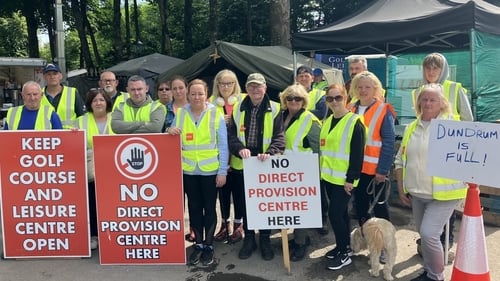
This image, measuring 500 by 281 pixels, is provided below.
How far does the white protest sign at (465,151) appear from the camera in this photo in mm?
2969

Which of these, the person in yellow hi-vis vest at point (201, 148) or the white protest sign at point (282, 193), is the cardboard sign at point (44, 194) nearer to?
the person in yellow hi-vis vest at point (201, 148)

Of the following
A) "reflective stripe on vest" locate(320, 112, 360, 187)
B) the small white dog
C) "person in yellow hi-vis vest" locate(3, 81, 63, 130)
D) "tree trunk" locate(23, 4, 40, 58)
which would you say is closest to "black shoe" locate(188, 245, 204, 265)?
"reflective stripe on vest" locate(320, 112, 360, 187)

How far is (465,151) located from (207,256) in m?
2.45

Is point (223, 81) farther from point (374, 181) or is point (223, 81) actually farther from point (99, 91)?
point (374, 181)

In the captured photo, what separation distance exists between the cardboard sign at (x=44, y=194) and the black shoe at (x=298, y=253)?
1965 millimetres

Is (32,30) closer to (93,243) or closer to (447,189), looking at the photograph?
(93,243)

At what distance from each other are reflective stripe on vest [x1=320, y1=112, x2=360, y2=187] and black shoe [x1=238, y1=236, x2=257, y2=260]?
101cm

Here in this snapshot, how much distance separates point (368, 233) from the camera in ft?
12.6

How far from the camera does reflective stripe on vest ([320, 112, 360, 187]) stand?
151 inches

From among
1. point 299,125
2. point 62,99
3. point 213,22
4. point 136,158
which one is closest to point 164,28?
point 213,22

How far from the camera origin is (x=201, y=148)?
13.5 ft

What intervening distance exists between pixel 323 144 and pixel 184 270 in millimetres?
1689

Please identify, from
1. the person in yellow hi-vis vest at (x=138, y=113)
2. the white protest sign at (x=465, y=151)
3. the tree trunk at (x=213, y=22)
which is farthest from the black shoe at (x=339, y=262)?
the tree trunk at (x=213, y=22)

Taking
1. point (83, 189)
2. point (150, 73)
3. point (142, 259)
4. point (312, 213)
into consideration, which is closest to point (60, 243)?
point (83, 189)
